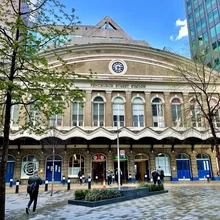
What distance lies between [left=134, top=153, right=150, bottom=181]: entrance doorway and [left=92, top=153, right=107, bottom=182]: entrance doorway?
3857 mm

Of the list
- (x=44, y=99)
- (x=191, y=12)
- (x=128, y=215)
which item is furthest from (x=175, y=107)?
(x=191, y=12)

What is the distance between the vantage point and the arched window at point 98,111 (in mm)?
27281

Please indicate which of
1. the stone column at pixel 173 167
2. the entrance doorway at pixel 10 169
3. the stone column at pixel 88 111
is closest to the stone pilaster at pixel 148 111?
the stone column at pixel 173 167

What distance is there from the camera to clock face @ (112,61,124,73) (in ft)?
96.4

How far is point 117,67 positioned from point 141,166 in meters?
13.1

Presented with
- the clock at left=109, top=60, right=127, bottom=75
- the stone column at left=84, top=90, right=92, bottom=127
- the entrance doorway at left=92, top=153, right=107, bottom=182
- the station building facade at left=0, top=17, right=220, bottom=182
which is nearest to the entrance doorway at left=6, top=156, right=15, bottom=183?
the station building facade at left=0, top=17, right=220, bottom=182

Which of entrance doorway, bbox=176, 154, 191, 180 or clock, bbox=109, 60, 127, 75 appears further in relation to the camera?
clock, bbox=109, 60, 127, 75

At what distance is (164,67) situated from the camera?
30375 mm

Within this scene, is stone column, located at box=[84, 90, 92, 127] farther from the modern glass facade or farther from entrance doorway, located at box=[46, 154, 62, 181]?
the modern glass facade

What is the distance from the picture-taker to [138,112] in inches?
1112

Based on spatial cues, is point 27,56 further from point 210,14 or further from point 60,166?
point 210,14

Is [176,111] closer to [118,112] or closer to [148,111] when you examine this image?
[148,111]

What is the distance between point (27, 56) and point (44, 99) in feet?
6.21

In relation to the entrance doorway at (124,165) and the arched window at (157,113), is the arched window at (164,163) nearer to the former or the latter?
the entrance doorway at (124,165)
